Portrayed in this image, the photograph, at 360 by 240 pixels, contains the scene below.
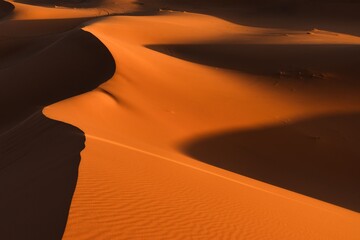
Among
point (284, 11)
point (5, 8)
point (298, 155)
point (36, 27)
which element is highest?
→ point (284, 11)

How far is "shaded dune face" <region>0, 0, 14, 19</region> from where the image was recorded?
24.3 meters

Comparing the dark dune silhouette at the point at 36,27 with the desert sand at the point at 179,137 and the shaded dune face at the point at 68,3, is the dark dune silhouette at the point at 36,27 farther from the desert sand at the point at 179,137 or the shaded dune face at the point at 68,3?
the shaded dune face at the point at 68,3

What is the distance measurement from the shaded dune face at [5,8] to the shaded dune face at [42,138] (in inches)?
584

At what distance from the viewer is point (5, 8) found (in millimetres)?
25406

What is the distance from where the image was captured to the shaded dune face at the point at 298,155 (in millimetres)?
6676

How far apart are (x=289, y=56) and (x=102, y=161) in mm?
9068

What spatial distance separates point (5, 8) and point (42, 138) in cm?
2284

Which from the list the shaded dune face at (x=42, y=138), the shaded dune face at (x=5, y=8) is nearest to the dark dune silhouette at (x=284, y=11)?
the shaded dune face at (x=5, y=8)

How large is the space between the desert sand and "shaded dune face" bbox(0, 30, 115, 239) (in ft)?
0.07

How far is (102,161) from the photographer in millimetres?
4406

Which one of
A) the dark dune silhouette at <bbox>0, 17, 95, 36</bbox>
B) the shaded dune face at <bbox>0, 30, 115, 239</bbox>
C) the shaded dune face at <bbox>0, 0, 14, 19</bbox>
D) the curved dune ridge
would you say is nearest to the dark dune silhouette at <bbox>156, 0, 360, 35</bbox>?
the curved dune ridge

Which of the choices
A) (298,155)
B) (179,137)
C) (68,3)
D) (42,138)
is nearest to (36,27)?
(68,3)

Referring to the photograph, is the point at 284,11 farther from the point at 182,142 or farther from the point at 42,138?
the point at 42,138

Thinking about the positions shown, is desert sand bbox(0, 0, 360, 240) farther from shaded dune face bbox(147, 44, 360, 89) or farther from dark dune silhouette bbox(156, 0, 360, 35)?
dark dune silhouette bbox(156, 0, 360, 35)
